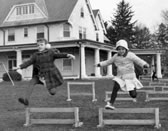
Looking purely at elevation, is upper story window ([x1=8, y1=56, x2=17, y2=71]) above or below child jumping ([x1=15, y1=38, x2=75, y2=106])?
above

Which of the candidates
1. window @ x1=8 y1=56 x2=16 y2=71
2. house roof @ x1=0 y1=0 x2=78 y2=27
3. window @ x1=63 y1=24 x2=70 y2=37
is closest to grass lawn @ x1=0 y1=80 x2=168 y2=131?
window @ x1=63 y1=24 x2=70 y2=37

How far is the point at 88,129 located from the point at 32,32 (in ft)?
94.4

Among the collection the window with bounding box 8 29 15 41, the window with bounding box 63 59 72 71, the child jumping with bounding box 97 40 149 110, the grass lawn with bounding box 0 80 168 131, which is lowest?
the grass lawn with bounding box 0 80 168 131

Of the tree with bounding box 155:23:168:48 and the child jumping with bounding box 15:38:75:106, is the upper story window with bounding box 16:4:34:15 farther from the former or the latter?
the tree with bounding box 155:23:168:48

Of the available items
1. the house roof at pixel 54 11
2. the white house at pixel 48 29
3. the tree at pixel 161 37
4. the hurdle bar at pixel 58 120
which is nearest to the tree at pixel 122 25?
the tree at pixel 161 37

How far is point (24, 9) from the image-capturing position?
36.7 metres

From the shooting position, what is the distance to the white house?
34.4 metres

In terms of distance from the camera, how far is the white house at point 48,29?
3441cm

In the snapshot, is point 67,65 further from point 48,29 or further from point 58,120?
point 58,120

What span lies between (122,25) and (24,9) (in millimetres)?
36219

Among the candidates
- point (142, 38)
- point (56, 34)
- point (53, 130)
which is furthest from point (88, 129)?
point (142, 38)

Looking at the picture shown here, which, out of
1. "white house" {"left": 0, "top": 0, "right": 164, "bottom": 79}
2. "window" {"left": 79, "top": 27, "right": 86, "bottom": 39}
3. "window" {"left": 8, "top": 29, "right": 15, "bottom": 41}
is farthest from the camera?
"window" {"left": 79, "top": 27, "right": 86, "bottom": 39}

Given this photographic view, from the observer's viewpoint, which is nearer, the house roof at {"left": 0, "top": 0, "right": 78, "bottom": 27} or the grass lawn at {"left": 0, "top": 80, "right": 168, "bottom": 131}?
the grass lawn at {"left": 0, "top": 80, "right": 168, "bottom": 131}

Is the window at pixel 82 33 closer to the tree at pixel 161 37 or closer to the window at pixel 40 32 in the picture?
the window at pixel 40 32
